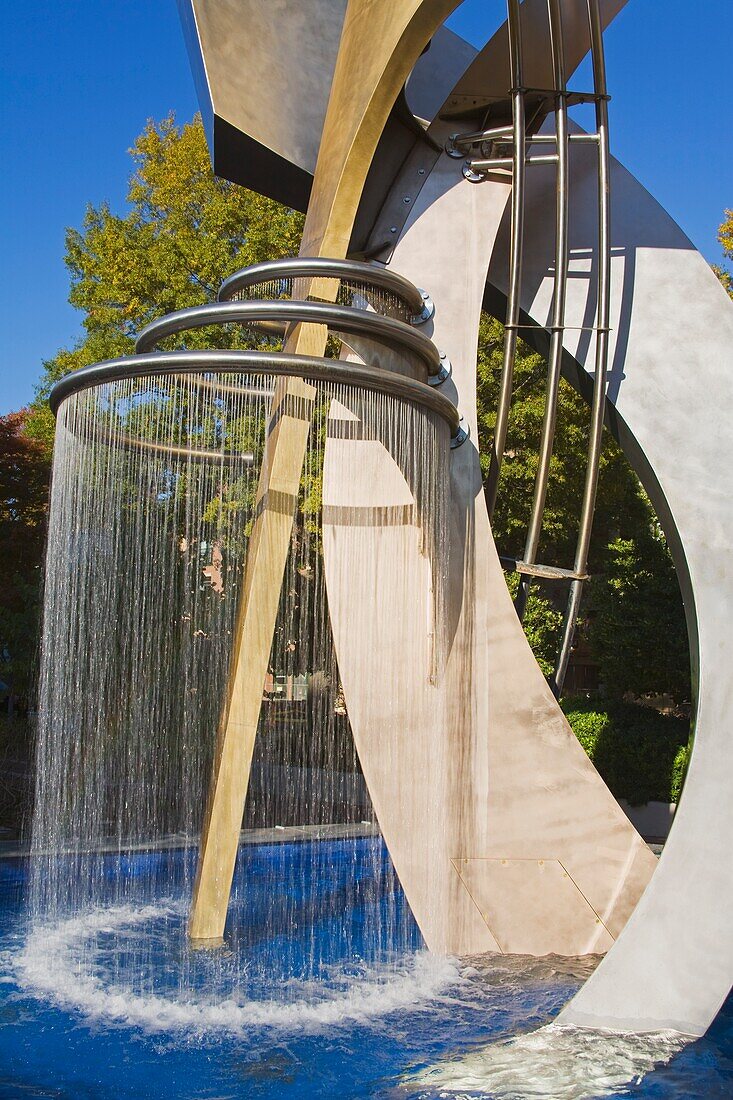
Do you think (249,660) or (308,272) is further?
(249,660)

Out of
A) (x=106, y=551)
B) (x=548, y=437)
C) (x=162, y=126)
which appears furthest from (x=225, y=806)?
(x=162, y=126)

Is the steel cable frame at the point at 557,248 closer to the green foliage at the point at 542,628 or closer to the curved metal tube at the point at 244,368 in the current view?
the curved metal tube at the point at 244,368

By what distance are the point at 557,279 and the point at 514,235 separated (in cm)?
49

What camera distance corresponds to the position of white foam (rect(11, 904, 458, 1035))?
6.24 meters

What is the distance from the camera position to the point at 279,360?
659 cm

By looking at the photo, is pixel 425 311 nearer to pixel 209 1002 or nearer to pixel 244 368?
pixel 244 368

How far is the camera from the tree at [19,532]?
1631 centimetres

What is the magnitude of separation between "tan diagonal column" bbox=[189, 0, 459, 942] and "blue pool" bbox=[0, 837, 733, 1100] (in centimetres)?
73

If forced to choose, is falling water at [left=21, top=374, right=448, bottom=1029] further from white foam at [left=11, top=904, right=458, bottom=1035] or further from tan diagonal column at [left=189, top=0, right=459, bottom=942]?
tan diagonal column at [left=189, top=0, right=459, bottom=942]

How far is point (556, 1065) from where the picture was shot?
550 cm

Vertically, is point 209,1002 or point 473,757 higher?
point 473,757

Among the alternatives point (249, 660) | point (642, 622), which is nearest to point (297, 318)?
point (249, 660)

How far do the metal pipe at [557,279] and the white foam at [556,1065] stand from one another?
3540 mm

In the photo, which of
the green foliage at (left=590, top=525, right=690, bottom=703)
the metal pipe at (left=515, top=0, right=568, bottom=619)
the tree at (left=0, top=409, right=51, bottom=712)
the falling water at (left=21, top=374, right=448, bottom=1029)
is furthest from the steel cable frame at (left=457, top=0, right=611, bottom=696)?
the tree at (left=0, top=409, right=51, bottom=712)
